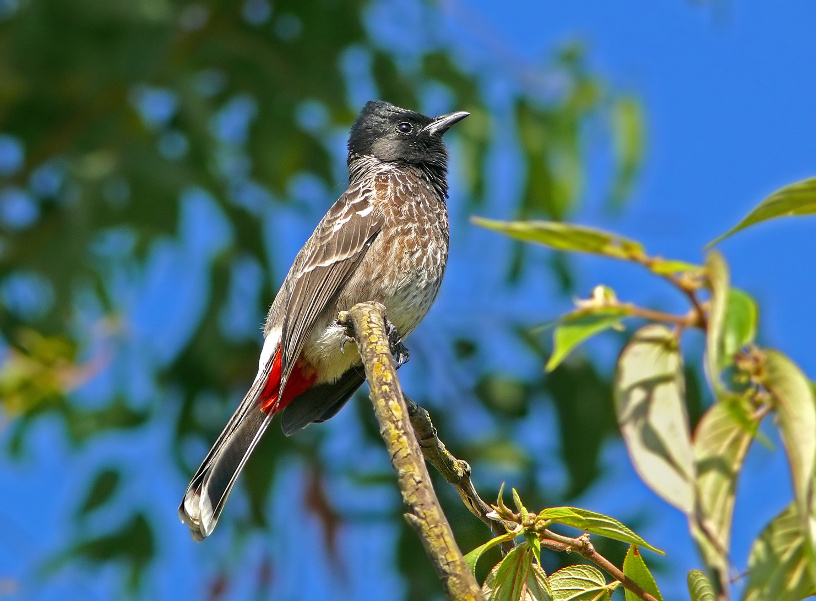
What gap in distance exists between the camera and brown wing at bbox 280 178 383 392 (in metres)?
4.11

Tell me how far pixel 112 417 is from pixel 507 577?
5.92m

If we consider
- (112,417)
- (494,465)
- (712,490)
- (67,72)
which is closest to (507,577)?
(712,490)

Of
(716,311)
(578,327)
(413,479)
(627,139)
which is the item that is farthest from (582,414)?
(716,311)

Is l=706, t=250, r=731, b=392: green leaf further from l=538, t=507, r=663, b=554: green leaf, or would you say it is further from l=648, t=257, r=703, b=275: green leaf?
l=538, t=507, r=663, b=554: green leaf

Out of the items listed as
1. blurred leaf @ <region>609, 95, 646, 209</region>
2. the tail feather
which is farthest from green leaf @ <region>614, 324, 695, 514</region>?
blurred leaf @ <region>609, 95, 646, 209</region>

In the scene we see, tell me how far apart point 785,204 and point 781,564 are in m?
0.49

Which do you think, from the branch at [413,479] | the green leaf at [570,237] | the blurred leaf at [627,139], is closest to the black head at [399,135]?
the blurred leaf at [627,139]

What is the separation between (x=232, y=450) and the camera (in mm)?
3738

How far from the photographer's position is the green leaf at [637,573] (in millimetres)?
1806

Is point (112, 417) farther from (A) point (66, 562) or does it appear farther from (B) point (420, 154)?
(B) point (420, 154)

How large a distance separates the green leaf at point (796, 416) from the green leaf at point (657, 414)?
124 mm

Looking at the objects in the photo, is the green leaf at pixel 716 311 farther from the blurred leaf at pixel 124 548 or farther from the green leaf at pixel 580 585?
the blurred leaf at pixel 124 548

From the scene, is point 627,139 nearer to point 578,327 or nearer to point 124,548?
point 124,548

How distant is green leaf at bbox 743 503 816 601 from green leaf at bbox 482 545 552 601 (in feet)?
1.62
